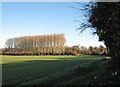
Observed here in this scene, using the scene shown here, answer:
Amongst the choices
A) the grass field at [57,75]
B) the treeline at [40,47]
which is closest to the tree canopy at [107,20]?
the grass field at [57,75]

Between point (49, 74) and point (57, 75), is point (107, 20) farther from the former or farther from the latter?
point (49, 74)

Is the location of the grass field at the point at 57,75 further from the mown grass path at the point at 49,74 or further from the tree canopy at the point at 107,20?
the tree canopy at the point at 107,20

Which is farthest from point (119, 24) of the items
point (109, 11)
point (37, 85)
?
point (37, 85)

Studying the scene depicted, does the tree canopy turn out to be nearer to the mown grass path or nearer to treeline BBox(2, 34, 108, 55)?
the mown grass path

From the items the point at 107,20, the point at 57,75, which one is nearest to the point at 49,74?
the point at 57,75

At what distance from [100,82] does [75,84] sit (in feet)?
4.81

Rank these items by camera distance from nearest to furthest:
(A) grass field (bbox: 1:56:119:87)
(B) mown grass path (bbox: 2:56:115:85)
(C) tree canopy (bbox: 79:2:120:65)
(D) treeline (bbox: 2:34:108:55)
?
(C) tree canopy (bbox: 79:2:120:65)
(A) grass field (bbox: 1:56:119:87)
(B) mown grass path (bbox: 2:56:115:85)
(D) treeline (bbox: 2:34:108:55)

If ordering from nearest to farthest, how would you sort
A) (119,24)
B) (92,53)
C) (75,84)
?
(119,24)
(75,84)
(92,53)

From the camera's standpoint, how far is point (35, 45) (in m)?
121

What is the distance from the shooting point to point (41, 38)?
4648 inches

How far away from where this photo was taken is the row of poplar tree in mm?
116350

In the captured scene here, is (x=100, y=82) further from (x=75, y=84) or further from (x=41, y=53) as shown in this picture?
(x=41, y=53)

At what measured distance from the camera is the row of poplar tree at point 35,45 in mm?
116350

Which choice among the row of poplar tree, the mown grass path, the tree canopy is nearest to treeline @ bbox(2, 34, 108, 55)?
the row of poplar tree
